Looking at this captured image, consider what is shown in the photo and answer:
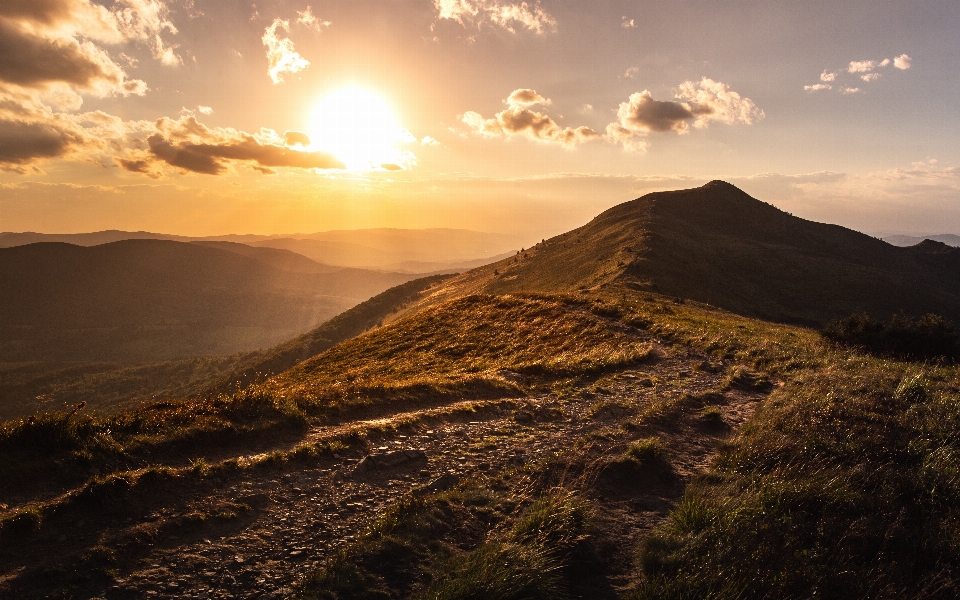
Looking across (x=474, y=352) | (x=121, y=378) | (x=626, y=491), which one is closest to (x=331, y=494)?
(x=626, y=491)

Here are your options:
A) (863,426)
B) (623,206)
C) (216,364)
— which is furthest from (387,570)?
(216,364)

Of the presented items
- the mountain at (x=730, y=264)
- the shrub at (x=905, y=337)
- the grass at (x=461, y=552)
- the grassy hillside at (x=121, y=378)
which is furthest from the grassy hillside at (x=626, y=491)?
the grassy hillside at (x=121, y=378)

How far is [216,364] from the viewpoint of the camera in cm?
16638

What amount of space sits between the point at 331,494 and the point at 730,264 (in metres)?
74.1

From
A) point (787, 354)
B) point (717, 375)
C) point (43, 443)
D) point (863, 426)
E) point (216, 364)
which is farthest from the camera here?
point (216, 364)

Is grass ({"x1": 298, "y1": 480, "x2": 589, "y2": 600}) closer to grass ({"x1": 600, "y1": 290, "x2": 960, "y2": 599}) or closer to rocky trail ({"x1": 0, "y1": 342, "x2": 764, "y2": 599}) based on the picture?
rocky trail ({"x1": 0, "y1": 342, "x2": 764, "y2": 599})

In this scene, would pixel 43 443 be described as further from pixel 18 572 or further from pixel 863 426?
pixel 863 426

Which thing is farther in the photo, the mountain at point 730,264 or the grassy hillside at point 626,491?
the mountain at point 730,264

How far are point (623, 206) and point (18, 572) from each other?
11315 cm

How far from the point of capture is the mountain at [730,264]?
56062 mm

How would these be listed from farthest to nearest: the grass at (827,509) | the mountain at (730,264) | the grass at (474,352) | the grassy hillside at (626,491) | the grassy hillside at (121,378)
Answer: the grassy hillside at (121,378) → the mountain at (730,264) → the grass at (474,352) → the grassy hillside at (626,491) → the grass at (827,509)

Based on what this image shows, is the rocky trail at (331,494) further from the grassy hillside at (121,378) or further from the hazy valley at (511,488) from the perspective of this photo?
the grassy hillside at (121,378)

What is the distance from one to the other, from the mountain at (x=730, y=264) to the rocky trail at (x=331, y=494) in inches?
1336

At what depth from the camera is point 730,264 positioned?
70.1 metres
